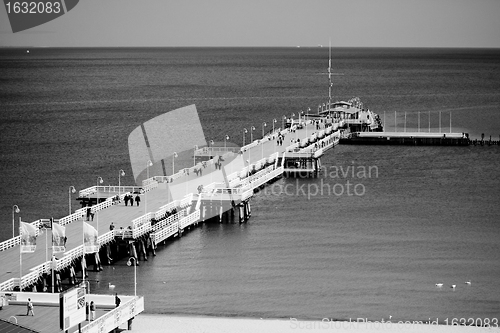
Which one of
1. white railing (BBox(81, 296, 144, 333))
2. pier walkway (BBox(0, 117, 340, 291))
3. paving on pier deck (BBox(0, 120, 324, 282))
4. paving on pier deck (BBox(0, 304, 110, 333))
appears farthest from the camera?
pier walkway (BBox(0, 117, 340, 291))

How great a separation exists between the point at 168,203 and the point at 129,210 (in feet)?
8.10

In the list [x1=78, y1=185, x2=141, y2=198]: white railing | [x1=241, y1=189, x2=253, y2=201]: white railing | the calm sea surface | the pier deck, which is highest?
[x1=78, y1=185, x2=141, y2=198]: white railing

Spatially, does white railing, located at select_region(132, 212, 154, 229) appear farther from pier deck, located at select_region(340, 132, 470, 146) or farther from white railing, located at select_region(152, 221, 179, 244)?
pier deck, located at select_region(340, 132, 470, 146)

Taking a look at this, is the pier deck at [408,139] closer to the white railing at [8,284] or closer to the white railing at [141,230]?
the white railing at [141,230]

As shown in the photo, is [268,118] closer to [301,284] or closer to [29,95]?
[29,95]

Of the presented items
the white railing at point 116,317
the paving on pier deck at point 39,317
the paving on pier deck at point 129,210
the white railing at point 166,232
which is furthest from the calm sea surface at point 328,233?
the paving on pier deck at point 39,317

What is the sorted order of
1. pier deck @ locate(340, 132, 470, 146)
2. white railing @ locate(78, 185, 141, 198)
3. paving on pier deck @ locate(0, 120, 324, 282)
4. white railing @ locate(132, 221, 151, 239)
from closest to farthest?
paving on pier deck @ locate(0, 120, 324, 282) → white railing @ locate(132, 221, 151, 239) → white railing @ locate(78, 185, 141, 198) → pier deck @ locate(340, 132, 470, 146)

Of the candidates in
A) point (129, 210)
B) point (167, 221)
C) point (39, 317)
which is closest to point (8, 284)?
point (39, 317)

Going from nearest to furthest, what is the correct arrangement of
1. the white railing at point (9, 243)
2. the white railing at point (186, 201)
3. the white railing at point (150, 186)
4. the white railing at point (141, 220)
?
the white railing at point (9, 243), the white railing at point (141, 220), the white railing at point (186, 201), the white railing at point (150, 186)

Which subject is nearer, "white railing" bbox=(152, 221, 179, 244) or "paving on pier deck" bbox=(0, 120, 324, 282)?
"paving on pier deck" bbox=(0, 120, 324, 282)

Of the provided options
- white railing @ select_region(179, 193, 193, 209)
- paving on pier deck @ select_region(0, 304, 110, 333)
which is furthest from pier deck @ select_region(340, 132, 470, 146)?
paving on pier deck @ select_region(0, 304, 110, 333)

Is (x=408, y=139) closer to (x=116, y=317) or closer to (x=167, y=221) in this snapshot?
(x=167, y=221)

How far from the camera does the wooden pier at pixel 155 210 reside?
4678 cm

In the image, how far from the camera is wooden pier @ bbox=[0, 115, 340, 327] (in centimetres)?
4678
